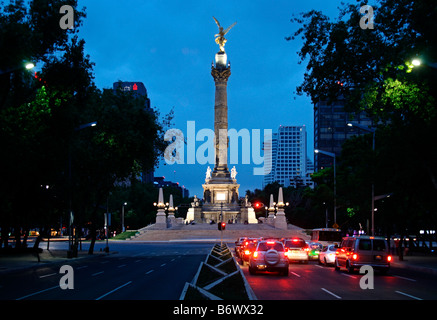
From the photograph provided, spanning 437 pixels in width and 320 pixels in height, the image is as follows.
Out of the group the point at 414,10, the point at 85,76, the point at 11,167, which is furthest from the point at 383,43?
the point at 11,167

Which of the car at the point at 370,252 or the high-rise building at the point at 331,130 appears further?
the high-rise building at the point at 331,130

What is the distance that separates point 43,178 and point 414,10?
2381cm

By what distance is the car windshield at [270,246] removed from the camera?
26531 mm

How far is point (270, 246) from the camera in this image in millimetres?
26594

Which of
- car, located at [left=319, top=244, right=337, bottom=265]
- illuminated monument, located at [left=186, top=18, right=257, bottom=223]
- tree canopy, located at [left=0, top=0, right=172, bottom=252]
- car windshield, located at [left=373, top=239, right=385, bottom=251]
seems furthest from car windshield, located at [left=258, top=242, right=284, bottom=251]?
illuminated monument, located at [left=186, top=18, right=257, bottom=223]

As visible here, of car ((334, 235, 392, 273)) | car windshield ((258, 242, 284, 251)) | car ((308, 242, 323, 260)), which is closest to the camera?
car windshield ((258, 242, 284, 251))

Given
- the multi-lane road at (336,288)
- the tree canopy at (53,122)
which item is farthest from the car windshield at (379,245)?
the tree canopy at (53,122)

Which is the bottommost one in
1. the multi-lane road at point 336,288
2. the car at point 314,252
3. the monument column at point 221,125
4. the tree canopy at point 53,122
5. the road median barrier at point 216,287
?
the car at point 314,252

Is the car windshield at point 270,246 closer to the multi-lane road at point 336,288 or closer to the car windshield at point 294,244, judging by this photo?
the multi-lane road at point 336,288

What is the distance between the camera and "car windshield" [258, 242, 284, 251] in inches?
1045

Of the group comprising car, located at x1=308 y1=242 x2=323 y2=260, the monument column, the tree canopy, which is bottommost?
car, located at x1=308 y1=242 x2=323 y2=260

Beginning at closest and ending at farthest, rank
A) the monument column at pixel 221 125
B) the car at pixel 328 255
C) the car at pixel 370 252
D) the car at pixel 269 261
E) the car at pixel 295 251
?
the car at pixel 269 261 < the car at pixel 370 252 < the car at pixel 328 255 < the car at pixel 295 251 < the monument column at pixel 221 125

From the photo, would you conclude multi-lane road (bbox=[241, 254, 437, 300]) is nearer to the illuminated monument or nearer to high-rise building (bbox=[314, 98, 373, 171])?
the illuminated monument

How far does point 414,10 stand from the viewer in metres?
27.4
